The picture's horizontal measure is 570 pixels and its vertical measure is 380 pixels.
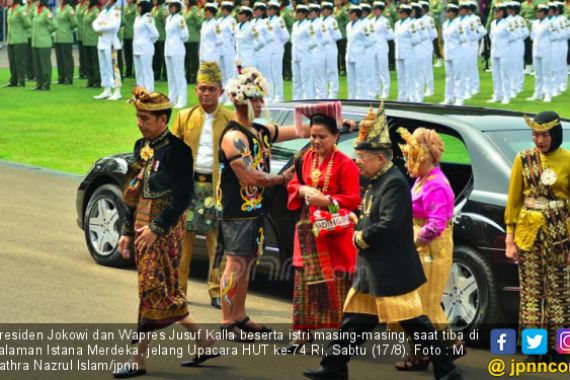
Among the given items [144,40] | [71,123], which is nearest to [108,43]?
[144,40]

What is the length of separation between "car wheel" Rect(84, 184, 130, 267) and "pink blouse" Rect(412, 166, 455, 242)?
11.4ft

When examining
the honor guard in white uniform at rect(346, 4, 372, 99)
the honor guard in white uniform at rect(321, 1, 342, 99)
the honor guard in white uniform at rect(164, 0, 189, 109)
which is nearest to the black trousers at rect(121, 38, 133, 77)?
the honor guard in white uniform at rect(164, 0, 189, 109)

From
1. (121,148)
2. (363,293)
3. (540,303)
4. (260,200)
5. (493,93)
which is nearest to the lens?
(363,293)

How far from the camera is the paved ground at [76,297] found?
796cm

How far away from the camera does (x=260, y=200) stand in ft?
28.9

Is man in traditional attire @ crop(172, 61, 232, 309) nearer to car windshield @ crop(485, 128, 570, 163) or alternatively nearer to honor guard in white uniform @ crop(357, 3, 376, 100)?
car windshield @ crop(485, 128, 570, 163)

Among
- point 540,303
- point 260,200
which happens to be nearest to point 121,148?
point 260,200

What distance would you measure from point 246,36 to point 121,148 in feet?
36.1

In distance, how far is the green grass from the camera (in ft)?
60.1

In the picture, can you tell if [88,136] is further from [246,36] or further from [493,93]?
[493,93]

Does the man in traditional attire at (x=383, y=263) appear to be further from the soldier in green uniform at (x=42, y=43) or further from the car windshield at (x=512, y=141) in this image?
the soldier in green uniform at (x=42, y=43)

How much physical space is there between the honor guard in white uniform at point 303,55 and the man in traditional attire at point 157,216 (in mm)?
21158

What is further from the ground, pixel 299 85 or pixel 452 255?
pixel 452 255

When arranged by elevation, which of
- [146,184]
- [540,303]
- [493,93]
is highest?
[146,184]
